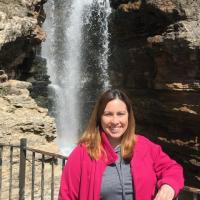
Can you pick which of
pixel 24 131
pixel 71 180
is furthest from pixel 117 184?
pixel 24 131

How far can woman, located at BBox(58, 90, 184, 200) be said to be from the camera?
2.44m

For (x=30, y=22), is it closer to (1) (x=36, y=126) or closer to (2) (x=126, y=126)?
(1) (x=36, y=126)

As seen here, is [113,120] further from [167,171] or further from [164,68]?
[164,68]

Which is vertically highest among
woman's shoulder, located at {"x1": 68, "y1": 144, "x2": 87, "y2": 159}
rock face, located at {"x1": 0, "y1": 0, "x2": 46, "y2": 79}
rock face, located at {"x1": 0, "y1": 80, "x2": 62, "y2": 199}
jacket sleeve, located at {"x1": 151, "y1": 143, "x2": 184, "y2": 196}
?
rock face, located at {"x1": 0, "y1": 0, "x2": 46, "y2": 79}

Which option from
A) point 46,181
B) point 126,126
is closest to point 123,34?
point 46,181

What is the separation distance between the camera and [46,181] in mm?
7113

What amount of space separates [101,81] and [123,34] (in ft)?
11.3

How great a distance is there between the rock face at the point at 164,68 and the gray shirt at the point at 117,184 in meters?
8.91

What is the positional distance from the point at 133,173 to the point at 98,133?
34 cm

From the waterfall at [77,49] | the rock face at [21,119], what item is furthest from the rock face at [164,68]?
the rock face at [21,119]

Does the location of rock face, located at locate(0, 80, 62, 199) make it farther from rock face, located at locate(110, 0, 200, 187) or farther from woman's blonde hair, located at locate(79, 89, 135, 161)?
rock face, located at locate(110, 0, 200, 187)

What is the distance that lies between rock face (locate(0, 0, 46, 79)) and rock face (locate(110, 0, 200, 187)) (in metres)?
3.73

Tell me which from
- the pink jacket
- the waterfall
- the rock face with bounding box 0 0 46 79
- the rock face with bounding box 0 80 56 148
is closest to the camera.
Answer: the pink jacket

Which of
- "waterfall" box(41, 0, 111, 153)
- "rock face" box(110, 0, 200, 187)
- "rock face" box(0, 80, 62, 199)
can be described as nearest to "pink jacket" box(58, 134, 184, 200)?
"rock face" box(0, 80, 62, 199)
